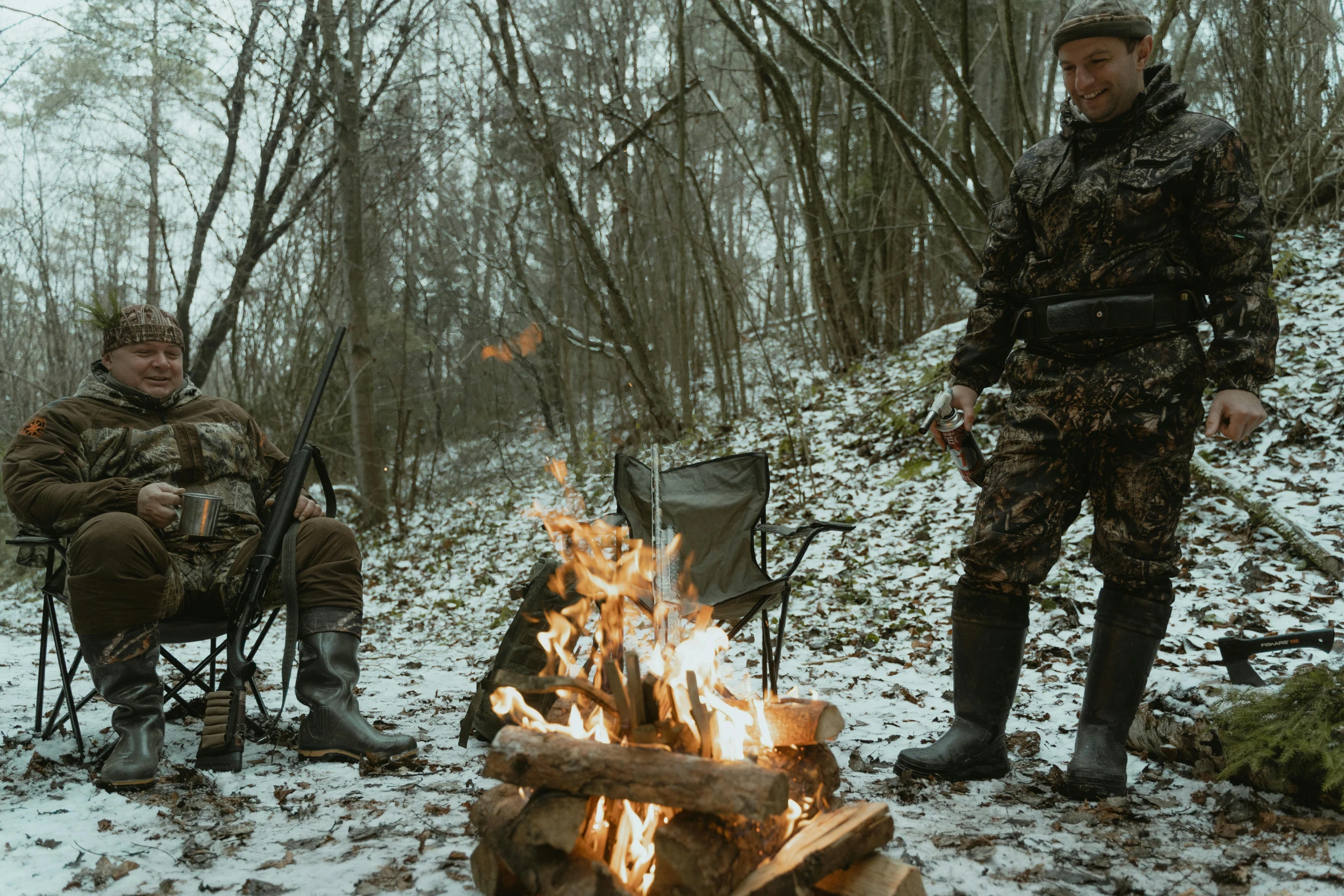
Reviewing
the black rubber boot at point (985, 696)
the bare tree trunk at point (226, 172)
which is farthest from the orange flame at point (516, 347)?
the black rubber boot at point (985, 696)

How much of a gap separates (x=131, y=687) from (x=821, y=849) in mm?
2015

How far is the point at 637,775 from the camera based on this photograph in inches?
58.0

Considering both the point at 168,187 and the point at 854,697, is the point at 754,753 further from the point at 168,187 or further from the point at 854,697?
the point at 168,187

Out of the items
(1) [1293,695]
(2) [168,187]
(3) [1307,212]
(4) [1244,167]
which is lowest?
(1) [1293,695]

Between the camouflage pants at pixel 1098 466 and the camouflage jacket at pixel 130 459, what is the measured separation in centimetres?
230

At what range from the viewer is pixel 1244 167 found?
83.1 inches

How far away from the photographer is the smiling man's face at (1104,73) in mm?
2133

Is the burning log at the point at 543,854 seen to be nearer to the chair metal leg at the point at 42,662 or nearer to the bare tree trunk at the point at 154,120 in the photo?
the chair metal leg at the point at 42,662

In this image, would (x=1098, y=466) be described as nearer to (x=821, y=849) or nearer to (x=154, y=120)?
(x=821, y=849)

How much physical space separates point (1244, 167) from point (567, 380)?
8.56 meters

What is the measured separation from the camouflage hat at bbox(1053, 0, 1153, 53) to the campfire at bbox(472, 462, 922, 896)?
5.43ft

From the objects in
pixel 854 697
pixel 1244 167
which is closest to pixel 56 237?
pixel 854 697

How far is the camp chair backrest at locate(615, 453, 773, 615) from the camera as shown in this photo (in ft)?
11.2

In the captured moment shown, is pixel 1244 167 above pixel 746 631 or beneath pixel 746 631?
above
